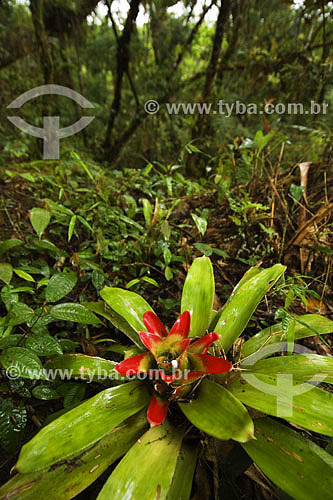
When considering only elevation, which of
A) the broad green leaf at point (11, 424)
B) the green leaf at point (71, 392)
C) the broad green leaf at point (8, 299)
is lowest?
the green leaf at point (71, 392)

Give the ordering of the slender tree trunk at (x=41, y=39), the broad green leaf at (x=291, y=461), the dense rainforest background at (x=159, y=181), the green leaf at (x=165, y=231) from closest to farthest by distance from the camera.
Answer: the broad green leaf at (x=291, y=461)
the dense rainforest background at (x=159, y=181)
the green leaf at (x=165, y=231)
the slender tree trunk at (x=41, y=39)

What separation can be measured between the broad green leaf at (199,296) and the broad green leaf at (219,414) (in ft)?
0.64

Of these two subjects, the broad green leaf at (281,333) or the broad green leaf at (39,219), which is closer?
the broad green leaf at (281,333)

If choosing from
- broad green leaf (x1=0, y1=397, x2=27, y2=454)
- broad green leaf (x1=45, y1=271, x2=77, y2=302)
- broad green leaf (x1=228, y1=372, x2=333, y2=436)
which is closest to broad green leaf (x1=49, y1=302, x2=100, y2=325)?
broad green leaf (x1=45, y1=271, x2=77, y2=302)

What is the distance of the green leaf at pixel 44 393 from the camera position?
2.50ft

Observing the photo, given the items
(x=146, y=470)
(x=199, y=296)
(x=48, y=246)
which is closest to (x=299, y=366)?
(x=199, y=296)

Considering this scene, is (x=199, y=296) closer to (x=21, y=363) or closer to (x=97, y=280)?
(x=97, y=280)

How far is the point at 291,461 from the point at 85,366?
0.60 m

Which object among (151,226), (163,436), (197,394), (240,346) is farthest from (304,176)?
(163,436)

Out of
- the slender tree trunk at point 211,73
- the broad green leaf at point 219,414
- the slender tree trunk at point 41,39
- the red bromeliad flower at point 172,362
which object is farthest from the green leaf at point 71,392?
the slender tree trunk at point 41,39

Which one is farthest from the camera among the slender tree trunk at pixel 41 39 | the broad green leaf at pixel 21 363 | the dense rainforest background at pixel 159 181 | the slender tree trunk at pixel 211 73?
the slender tree trunk at pixel 41 39

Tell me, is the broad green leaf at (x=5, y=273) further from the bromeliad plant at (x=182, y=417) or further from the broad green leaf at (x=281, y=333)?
the broad green leaf at (x=281, y=333)

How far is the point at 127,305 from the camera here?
905 mm

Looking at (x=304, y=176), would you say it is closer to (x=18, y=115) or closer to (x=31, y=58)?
(x=18, y=115)
